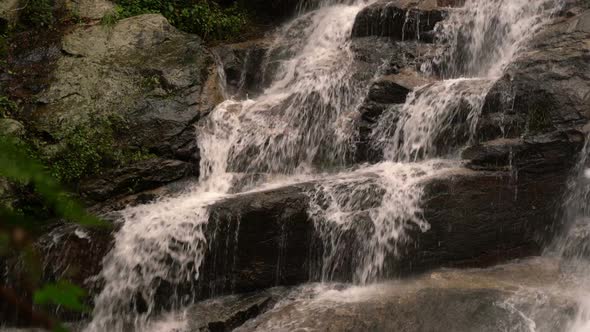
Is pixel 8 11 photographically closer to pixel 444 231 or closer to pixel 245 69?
pixel 245 69

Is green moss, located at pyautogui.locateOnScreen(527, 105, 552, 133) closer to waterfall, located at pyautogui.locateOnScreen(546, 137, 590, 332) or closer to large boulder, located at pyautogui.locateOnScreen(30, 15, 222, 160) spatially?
waterfall, located at pyautogui.locateOnScreen(546, 137, 590, 332)

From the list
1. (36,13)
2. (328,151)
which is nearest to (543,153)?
(328,151)

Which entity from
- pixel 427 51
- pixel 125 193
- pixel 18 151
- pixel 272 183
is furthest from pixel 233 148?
pixel 18 151

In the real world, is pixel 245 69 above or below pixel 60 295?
above

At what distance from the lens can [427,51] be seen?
1026cm

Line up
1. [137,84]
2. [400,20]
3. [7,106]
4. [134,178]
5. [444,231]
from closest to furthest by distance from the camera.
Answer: [444,231]
[134,178]
[7,106]
[137,84]
[400,20]

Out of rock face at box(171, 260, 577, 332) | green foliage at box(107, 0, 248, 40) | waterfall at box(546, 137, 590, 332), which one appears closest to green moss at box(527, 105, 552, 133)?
waterfall at box(546, 137, 590, 332)

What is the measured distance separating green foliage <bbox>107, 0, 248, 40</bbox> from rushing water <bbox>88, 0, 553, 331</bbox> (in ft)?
5.36

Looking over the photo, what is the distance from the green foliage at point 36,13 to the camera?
12.0 m

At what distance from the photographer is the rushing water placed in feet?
24.6

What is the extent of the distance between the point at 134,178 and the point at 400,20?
17.7 ft

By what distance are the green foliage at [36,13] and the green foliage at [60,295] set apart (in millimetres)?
12258

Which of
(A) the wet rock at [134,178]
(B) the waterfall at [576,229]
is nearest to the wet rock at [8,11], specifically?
(A) the wet rock at [134,178]

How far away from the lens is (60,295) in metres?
0.98
